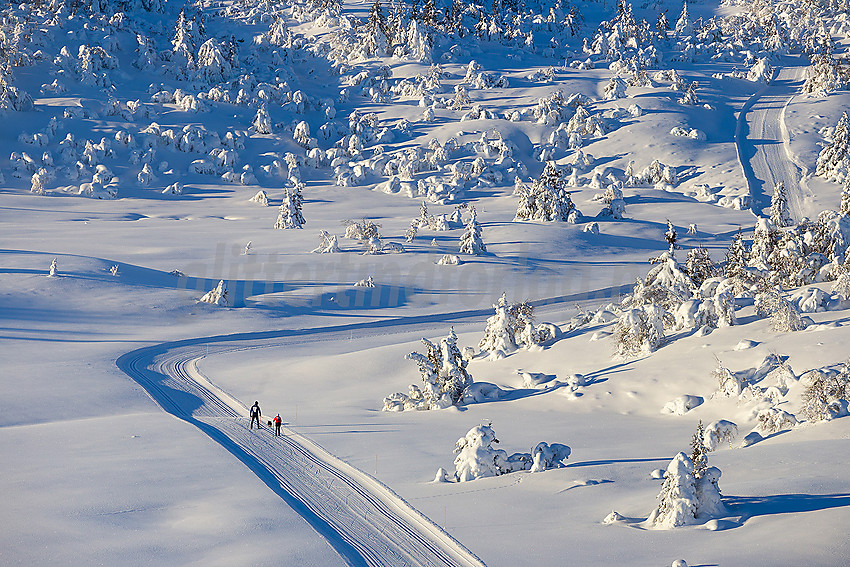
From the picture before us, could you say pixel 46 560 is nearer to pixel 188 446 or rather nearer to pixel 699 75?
pixel 188 446

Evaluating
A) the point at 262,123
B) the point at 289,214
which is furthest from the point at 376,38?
the point at 289,214

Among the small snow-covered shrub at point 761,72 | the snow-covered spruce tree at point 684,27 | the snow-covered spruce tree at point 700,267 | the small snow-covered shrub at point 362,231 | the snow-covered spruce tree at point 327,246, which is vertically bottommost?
→ the snow-covered spruce tree at point 700,267

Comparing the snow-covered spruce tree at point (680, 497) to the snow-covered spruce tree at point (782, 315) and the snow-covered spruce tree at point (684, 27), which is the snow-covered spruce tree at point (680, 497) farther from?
the snow-covered spruce tree at point (684, 27)

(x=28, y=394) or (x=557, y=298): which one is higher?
(x=557, y=298)

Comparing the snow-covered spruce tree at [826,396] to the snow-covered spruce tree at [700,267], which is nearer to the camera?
the snow-covered spruce tree at [826,396]

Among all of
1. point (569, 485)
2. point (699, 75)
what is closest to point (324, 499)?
point (569, 485)

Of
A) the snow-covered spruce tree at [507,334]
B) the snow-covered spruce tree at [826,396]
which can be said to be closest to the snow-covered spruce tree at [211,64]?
the snow-covered spruce tree at [507,334]
